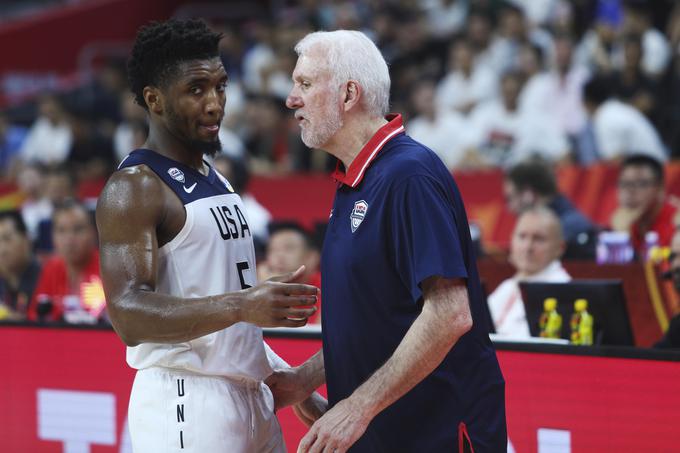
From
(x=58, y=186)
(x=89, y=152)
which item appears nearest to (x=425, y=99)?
(x=58, y=186)

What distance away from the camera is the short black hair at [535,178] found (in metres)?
8.85

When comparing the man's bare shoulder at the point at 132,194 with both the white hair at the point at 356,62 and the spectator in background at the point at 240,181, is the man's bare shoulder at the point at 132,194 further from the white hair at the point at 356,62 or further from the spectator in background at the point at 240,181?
the spectator in background at the point at 240,181

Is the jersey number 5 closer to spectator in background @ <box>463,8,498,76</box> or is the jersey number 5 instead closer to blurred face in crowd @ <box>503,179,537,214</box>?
blurred face in crowd @ <box>503,179,537,214</box>

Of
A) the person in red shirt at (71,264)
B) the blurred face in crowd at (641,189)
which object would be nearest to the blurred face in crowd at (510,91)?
the blurred face in crowd at (641,189)

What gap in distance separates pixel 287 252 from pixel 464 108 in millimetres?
6372

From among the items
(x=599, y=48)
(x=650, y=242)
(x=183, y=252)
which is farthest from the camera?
(x=599, y=48)

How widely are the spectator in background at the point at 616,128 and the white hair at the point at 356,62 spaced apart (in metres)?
7.73

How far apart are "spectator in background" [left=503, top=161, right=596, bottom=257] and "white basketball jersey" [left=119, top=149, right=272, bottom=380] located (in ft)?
17.2

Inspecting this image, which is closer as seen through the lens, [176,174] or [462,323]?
[462,323]

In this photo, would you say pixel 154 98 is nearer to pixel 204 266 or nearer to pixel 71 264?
pixel 204 266

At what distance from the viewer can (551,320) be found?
17.7 feet

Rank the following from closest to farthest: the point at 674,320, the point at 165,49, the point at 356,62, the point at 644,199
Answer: the point at 356,62
the point at 165,49
the point at 674,320
the point at 644,199

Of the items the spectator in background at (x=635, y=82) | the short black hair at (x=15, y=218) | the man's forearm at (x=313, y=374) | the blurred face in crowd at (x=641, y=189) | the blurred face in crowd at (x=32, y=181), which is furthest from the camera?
the blurred face in crowd at (x=32, y=181)

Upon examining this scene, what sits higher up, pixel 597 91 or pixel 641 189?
pixel 597 91
